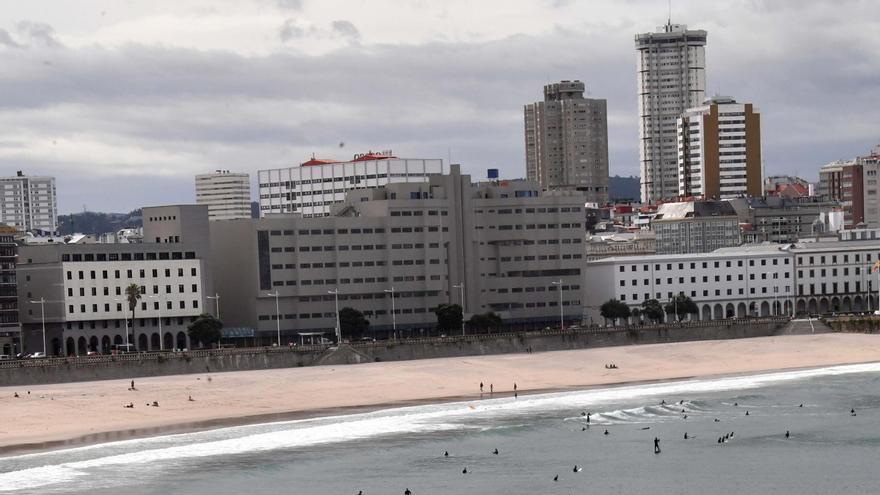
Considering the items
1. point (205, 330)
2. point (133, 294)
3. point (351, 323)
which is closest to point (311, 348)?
point (205, 330)

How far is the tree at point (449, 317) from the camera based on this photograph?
181500 millimetres

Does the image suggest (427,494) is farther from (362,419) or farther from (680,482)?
(362,419)

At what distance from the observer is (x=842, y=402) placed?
399 feet

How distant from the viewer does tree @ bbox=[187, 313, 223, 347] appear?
167875 millimetres

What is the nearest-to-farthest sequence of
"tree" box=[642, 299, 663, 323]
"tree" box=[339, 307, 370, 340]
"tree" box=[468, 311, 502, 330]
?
"tree" box=[339, 307, 370, 340]
"tree" box=[468, 311, 502, 330]
"tree" box=[642, 299, 663, 323]

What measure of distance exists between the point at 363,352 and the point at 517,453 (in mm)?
62390

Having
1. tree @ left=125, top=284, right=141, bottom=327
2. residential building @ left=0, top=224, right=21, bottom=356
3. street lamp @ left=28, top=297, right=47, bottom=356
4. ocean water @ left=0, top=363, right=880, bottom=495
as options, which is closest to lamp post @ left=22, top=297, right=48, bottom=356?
street lamp @ left=28, top=297, right=47, bottom=356

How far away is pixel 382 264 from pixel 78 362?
53231 millimetres

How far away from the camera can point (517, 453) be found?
324ft

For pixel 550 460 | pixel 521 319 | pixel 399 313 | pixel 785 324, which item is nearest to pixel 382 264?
pixel 399 313

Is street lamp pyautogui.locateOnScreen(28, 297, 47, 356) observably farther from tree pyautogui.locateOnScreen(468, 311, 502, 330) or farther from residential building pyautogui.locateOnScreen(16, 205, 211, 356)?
tree pyautogui.locateOnScreen(468, 311, 502, 330)

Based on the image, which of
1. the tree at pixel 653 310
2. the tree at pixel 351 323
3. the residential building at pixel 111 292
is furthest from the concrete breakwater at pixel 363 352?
the residential building at pixel 111 292

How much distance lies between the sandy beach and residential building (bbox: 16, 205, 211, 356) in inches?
1194

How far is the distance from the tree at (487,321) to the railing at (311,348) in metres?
7.64
